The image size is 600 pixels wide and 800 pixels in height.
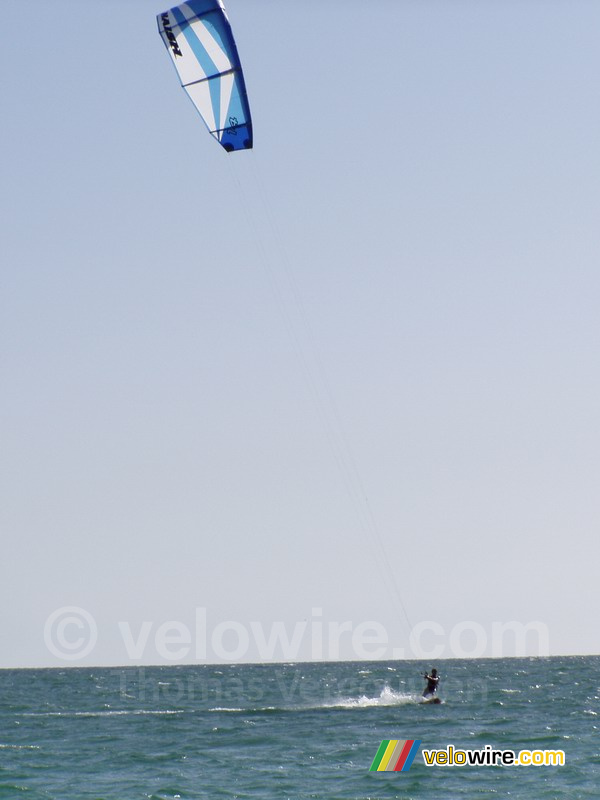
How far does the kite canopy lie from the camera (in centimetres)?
2125

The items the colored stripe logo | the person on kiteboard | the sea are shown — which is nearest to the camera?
the sea

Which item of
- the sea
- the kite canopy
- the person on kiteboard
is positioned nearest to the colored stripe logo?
the sea

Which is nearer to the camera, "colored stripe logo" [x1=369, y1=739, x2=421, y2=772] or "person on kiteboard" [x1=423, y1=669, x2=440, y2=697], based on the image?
"colored stripe logo" [x1=369, y1=739, x2=421, y2=772]

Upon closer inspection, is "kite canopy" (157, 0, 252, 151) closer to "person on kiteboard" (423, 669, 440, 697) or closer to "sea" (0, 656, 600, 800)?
"sea" (0, 656, 600, 800)

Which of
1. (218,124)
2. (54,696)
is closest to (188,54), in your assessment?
(218,124)

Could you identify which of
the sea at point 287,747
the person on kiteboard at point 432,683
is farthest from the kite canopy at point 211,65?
the person on kiteboard at point 432,683

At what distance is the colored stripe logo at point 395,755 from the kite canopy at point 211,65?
12.1m

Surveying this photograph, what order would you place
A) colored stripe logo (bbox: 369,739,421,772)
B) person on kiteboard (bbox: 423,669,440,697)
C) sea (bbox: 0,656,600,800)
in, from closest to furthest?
sea (bbox: 0,656,600,800)
colored stripe logo (bbox: 369,739,421,772)
person on kiteboard (bbox: 423,669,440,697)

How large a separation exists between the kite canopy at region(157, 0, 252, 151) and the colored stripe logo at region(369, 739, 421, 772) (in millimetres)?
12058

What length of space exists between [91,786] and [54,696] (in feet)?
127

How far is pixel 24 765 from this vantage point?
24297 millimetres

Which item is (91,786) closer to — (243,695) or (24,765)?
(24,765)

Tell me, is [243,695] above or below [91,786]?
above

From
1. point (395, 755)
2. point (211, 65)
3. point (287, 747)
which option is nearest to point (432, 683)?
point (287, 747)
